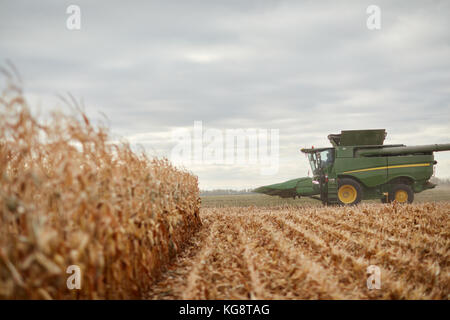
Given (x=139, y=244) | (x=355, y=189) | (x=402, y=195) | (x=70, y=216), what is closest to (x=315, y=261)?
(x=139, y=244)

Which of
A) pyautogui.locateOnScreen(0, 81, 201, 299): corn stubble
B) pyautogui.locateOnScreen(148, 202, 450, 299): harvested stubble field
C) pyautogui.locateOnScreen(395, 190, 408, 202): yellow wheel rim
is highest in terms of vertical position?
pyautogui.locateOnScreen(0, 81, 201, 299): corn stubble

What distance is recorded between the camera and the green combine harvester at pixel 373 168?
1510 cm

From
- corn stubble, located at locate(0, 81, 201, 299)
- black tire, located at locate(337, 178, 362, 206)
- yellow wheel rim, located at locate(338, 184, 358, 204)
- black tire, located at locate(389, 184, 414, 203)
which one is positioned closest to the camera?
corn stubble, located at locate(0, 81, 201, 299)

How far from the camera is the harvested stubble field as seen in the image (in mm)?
4688

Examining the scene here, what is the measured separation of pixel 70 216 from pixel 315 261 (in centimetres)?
449

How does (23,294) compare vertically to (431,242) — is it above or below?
above

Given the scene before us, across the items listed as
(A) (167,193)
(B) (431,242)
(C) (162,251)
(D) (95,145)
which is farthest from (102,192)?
(B) (431,242)

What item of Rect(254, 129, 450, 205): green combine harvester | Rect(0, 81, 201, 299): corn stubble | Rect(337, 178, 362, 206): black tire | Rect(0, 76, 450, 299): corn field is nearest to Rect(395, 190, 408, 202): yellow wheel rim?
Rect(254, 129, 450, 205): green combine harvester

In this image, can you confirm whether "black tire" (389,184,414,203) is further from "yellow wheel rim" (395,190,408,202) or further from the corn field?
the corn field

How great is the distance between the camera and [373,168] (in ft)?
49.9
